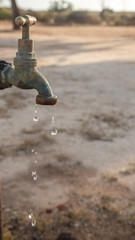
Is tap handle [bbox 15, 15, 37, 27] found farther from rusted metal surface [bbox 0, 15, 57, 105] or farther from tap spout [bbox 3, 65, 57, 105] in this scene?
tap spout [bbox 3, 65, 57, 105]

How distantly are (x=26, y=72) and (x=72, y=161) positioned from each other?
88.3 inches

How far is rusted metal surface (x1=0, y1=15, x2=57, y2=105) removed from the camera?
149cm

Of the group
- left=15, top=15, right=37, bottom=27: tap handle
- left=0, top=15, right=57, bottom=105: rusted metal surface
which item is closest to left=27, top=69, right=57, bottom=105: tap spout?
left=0, top=15, right=57, bottom=105: rusted metal surface

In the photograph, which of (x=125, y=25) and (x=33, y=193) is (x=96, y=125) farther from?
(x=125, y=25)

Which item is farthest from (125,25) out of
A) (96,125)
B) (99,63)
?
(96,125)

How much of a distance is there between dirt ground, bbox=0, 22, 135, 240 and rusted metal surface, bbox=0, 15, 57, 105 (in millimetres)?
1393

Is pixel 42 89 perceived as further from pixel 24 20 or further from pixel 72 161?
pixel 72 161

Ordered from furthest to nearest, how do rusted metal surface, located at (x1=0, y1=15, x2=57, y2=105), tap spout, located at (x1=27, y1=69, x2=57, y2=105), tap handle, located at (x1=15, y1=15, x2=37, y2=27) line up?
tap spout, located at (x1=27, y1=69, x2=57, y2=105), rusted metal surface, located at (x1=0, y1=15, x2=57, y2=105), tap handle, located at (x1=15, y1=15, x2=37, y2=27)

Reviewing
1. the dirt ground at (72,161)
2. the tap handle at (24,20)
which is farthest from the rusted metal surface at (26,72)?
the dirt ground at (72,161)

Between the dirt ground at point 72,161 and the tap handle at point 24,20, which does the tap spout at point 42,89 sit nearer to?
the tap handle at point 24,20

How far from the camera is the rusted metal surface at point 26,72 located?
1488mm

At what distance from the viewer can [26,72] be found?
157 cm

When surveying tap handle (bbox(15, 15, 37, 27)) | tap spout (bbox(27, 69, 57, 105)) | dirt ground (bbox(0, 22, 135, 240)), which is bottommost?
dirt ground (bbox(0, 22, 135, 240))

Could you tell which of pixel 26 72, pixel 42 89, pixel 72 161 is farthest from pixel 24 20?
pixel 72 161
